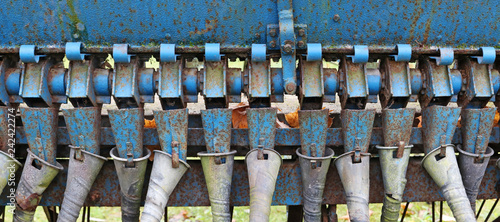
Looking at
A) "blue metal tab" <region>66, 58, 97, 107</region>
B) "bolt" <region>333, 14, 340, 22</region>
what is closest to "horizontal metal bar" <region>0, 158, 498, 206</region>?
"blue metal tab" <region>66, 58, 97, 107</region>

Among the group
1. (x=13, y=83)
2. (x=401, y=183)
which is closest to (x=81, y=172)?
(x=13, y=83)

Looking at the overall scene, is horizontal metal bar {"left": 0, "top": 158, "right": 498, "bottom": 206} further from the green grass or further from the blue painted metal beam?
the green grass

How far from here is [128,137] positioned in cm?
192

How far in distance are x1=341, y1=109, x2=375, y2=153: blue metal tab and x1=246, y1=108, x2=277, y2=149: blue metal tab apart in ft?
0.92

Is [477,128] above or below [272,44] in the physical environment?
below

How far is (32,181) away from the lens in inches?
76.7

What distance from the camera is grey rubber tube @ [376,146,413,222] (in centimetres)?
199

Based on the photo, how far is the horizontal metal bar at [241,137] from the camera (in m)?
2.02

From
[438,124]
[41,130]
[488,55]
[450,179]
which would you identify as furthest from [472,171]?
[41,130]

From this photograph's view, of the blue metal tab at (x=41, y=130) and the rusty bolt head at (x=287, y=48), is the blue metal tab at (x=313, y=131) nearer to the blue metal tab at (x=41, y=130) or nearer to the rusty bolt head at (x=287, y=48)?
the rusty bolt head at (x=287, y=48)

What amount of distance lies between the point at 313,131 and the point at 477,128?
66 cm

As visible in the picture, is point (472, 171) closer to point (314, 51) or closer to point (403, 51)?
point (403, 51)

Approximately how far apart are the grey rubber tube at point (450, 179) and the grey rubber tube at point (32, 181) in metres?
1.47

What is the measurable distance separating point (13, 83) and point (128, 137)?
487 millimetres
